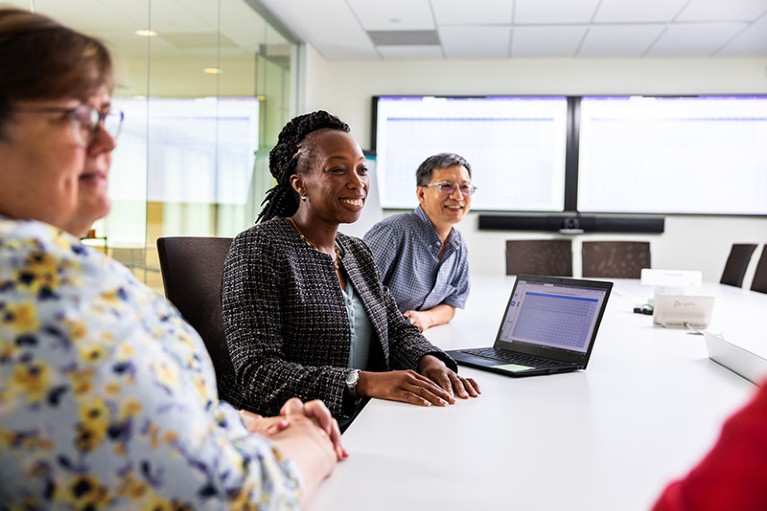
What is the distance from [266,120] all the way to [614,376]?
16.1ft

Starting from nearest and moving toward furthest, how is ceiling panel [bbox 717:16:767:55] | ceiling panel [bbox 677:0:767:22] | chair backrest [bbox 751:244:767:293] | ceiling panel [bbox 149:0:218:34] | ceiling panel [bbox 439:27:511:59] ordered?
ceiling panel [bbox 149:0:218:34]
chair backrest [bbox 751:244:767:293]
ceiling panel [bbox 677:0:767:22]
ceiling panel [bbox 717:16:767:55]
ceiling panel [bbox 439:27:511:59]

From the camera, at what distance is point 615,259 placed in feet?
17.9

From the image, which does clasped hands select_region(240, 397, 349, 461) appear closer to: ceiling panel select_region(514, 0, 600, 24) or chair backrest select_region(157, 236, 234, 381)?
chair backrest select_region(157, 236, 234, 381)

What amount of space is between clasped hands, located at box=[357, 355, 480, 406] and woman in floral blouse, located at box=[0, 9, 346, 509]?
0.68 metres

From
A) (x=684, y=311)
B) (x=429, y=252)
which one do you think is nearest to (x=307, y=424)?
(x=429, y=252)

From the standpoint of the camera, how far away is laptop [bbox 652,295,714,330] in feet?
8.66

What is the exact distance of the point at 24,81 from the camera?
2.23 ft

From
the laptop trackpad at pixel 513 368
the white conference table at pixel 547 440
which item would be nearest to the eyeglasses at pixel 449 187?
the white conference table at pixel 547 440

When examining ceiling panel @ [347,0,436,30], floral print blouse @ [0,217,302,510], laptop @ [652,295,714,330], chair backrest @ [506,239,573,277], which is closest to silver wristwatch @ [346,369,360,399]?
floral print blouse @ [0,217,302,510]

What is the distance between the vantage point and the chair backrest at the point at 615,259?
17.7 ft

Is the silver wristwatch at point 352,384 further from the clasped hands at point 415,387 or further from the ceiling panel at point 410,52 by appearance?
the ceiling panel at point 410,52

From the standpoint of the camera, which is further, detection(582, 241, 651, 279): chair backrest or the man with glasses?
detection(582, 241, 651, 279): chair backrest

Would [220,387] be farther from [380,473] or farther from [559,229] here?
[559,229]

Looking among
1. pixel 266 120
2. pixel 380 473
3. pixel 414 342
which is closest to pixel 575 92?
pixel 266 120
